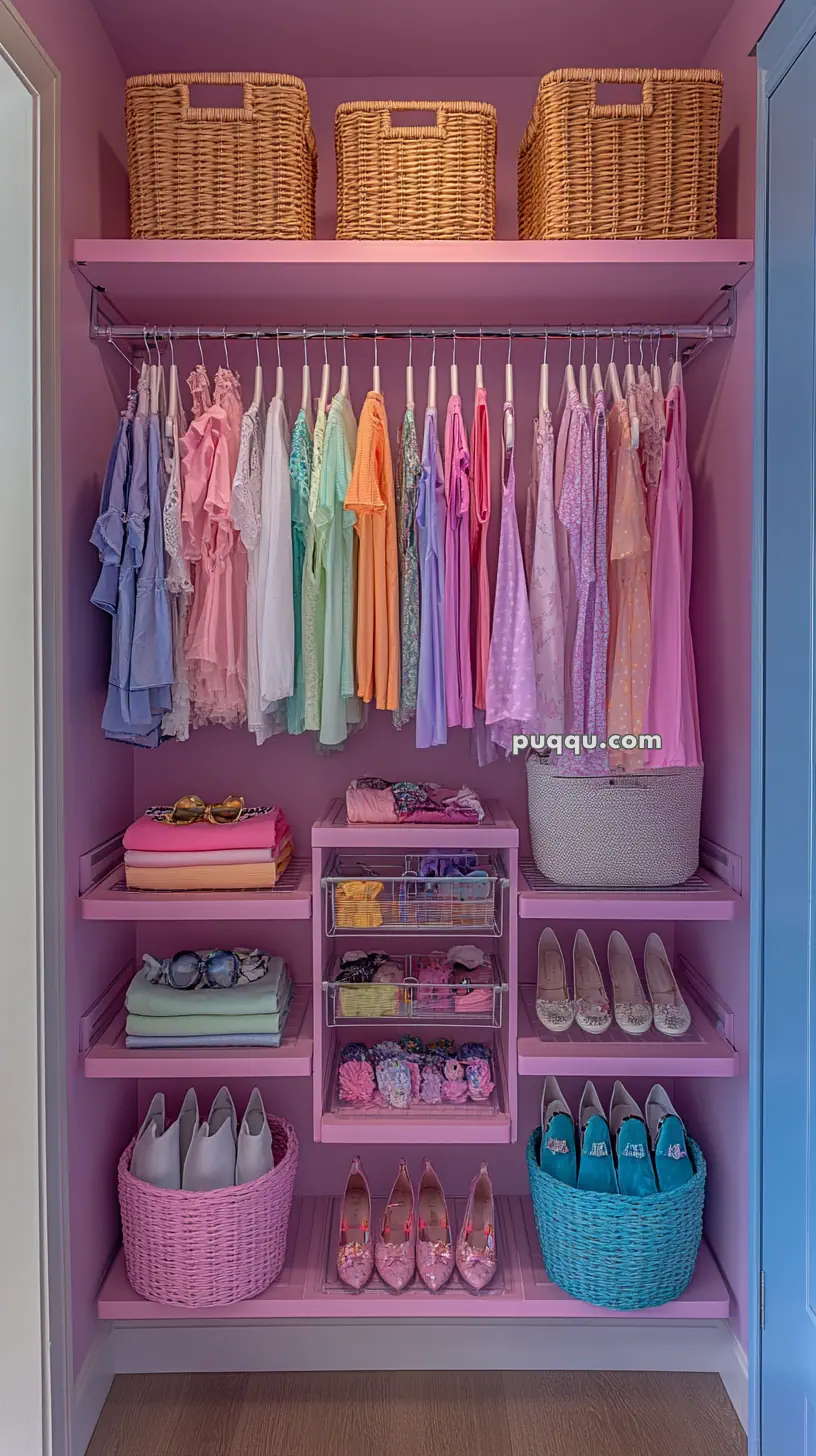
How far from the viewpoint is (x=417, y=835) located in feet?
7.04

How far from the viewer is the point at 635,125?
78.2 inches

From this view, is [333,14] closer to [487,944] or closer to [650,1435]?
[487,944]

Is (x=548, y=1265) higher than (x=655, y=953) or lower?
lower

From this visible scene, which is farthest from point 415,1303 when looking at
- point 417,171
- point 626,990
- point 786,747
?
point 417,171

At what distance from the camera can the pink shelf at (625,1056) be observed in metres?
2.10

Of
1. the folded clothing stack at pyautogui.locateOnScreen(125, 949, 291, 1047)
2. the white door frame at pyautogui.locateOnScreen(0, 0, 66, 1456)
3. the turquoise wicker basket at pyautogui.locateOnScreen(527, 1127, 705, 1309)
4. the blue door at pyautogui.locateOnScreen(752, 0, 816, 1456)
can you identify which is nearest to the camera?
the blue door at pyautogui.locateOnScreen(752, 0, 816, 1456)

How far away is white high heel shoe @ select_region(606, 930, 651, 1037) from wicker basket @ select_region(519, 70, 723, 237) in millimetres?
1657

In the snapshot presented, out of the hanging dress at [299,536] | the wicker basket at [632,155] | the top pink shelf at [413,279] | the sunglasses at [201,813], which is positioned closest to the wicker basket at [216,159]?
the top pink shelf at [413,279]

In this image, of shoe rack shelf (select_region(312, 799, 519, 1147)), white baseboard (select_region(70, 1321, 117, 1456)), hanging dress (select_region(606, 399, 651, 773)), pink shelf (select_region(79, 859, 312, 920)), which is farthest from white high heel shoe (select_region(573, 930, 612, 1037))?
white baseboard (select_region(70, 1321, 117, 1456))

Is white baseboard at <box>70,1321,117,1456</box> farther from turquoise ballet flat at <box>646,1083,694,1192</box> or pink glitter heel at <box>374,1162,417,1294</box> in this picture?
turquoise ballet flat at <box>646,1083,694,1192</box>

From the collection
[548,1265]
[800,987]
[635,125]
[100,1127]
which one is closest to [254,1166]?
[100,1127]

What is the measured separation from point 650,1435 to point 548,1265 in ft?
1.22

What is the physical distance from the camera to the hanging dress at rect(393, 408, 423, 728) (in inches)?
84.4

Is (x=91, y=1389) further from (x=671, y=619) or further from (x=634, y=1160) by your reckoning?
(x=671, y=619)
